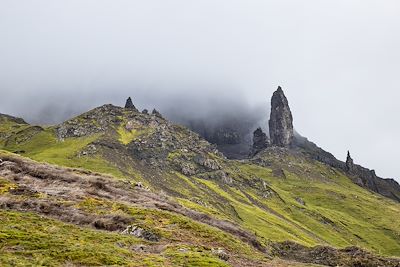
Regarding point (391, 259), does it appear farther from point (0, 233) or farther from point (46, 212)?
point (0, 233)

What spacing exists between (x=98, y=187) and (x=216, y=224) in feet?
102

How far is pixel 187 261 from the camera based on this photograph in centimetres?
5681

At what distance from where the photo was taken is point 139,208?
95.7 m

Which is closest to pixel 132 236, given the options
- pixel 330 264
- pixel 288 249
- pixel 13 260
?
pixel 13 260

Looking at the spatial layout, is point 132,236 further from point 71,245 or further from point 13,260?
point 13,260

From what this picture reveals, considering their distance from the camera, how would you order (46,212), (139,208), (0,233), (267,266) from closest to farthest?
(0,233)
(267,266)
(46,212)
(139,208)

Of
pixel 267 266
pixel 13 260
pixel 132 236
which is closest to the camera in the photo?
pixel 13 260

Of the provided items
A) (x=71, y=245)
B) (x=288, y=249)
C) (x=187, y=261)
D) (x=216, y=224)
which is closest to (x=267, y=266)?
(x=187, y=261)

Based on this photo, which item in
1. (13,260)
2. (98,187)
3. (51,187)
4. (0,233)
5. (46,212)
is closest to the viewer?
(13,260)

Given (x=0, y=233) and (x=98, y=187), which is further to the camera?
(x=98, y=187)

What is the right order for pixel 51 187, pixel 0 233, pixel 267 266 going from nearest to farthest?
pixel 0 233, pixel 267 266, pixel 51 187

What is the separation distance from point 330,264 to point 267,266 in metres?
33.2

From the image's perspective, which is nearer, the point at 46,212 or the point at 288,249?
the point at 46,212

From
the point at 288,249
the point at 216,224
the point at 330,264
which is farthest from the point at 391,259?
the point at 216,224
